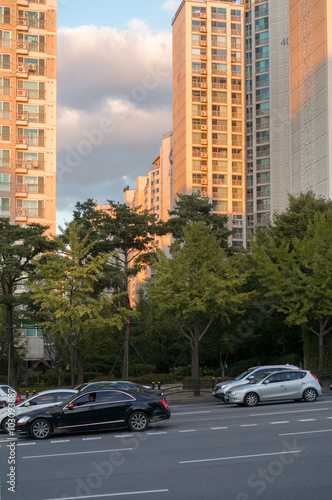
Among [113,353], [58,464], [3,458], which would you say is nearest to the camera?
[58,464]

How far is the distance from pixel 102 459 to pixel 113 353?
38220 mm

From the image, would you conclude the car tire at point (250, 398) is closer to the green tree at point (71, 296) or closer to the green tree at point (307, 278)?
the green tree at point (307, 278)

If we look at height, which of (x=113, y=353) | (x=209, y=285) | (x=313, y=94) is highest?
(x=313, y=94)

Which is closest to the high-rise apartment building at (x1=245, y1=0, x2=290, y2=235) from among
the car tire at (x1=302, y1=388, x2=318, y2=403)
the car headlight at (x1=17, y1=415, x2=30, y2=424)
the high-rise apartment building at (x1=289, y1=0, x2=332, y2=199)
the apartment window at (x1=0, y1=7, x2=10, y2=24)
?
the high-rise apartment building at (x1=289, y1=0, x2=332, y2=199)

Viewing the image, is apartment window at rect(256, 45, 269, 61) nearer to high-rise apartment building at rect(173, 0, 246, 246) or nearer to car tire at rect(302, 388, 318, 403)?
high-rise apartment building at rect(173, 0, 246, 246)

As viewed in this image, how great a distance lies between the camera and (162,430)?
19969mm

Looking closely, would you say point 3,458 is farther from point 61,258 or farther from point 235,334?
point 235,334

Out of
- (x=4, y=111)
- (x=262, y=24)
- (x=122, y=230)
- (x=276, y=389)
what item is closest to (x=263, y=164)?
(x=262, y=24)

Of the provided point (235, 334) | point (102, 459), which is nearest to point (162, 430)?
point (102, 459)

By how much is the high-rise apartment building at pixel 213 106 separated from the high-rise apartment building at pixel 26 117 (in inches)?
2077

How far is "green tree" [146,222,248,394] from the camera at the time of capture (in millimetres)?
34969

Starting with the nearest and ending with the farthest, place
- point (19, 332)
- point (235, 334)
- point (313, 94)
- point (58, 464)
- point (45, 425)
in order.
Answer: point (58, 464) < point (45, 425) < point (235, 334) < point (19, 332) < point (313, 94)

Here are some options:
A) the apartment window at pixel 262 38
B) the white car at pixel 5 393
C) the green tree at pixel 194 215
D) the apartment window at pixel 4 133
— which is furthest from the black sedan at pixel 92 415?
the apartment window at pixel 262 38

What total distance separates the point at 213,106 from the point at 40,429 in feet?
321
